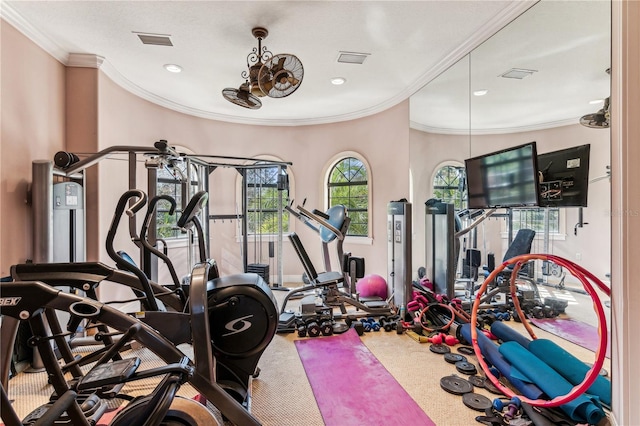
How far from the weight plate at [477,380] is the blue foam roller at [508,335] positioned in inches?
17.8

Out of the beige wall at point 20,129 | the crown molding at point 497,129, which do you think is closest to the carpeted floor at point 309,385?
the beige wall at point 20,129

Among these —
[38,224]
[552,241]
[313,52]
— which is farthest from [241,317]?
[313,52]

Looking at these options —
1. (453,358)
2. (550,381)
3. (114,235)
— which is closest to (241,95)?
(114,235)

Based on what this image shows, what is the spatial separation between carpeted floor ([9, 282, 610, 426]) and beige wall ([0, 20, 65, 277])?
1151 millimetres

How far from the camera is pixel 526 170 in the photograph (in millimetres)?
2404

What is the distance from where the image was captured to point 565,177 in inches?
90.4

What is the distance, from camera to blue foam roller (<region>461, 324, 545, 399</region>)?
1.88 m

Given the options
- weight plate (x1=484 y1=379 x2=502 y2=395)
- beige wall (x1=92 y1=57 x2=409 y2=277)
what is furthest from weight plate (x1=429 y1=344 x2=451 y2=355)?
beige wall (x1=92 y1=57 x2=409 y2=277)

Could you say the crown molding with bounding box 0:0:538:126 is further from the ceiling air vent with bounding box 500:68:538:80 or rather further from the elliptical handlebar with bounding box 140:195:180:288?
the elliptical handlebar with bounding box 140:195:180:288

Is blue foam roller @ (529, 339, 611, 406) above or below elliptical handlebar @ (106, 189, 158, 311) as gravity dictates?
below

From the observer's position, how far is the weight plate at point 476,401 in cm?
194

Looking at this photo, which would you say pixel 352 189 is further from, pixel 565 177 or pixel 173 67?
pixel 565 177

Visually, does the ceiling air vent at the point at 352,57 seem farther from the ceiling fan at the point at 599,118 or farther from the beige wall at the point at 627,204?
the beige wall at the point at 627,204

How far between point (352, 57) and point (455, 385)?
10.7ft
